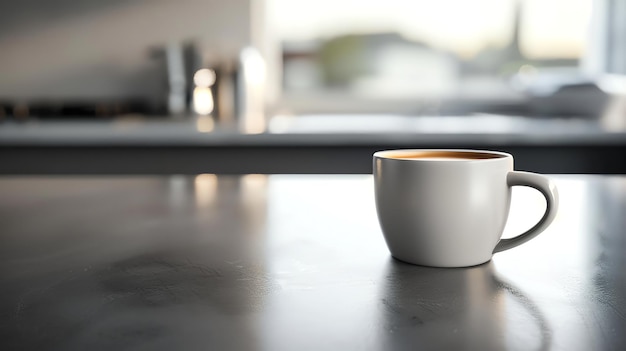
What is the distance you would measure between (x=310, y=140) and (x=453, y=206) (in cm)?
139

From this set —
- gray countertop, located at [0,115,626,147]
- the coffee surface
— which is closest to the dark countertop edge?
gray countertop, located at [0,115,626,147]

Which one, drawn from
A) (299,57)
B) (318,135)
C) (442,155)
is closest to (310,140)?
(318,135)

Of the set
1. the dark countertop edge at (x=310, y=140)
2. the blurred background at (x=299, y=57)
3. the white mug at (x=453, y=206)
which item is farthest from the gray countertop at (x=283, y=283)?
the blurred background at (x=299, y=57)

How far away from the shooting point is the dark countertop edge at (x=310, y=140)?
1.83 meters

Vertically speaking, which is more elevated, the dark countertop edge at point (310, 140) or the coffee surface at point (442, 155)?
the coffee surface at point (442, 155)

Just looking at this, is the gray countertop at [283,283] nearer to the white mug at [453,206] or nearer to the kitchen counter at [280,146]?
the white mug at [453,206]

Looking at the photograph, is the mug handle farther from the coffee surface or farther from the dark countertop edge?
the dark countertop edge

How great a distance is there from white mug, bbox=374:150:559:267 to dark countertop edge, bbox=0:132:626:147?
4.37 ft

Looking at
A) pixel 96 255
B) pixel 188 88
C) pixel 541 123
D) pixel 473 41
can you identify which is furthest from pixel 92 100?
pixel 96 255

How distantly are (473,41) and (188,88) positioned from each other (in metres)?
1.19

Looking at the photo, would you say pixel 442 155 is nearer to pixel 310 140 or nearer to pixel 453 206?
pixel 453 206

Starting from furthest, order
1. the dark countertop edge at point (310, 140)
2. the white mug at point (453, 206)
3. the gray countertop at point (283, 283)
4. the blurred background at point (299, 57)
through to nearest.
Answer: the blurred background at point (299, 57) → the dark countertop edge at point (310, 140) → the white mug at point (453, 206) → the gray countertop at point (283, 283)

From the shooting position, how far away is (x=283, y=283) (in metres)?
0.48

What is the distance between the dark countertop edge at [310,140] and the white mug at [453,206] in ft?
4.37
